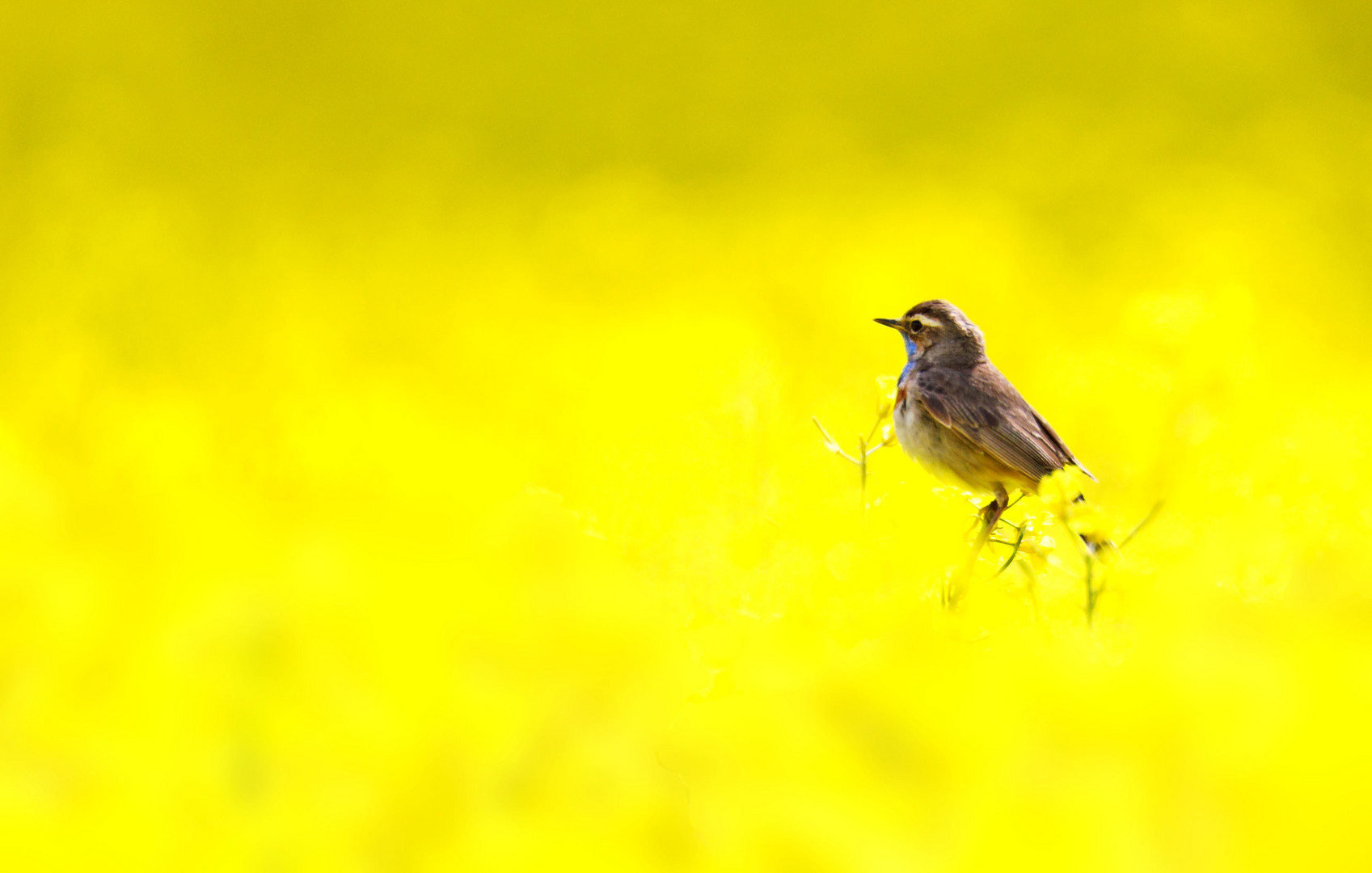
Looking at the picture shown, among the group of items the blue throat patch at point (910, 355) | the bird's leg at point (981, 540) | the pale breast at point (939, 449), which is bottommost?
the bird's leg at point (981, 540)

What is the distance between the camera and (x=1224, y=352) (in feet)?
1.87

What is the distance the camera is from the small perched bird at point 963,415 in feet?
2.56

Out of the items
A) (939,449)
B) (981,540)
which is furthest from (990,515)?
(939,449)

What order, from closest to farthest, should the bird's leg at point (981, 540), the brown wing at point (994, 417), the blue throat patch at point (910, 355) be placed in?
the bird's leg at point (981, 540)
the brown wing at point (994, 417)
the blue throat patch at point (910, 355)

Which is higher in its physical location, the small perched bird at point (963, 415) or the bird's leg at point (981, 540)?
the small perched bird at point (963, 415)

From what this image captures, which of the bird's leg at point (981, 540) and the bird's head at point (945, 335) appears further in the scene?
the bird's head at point (945, 335)

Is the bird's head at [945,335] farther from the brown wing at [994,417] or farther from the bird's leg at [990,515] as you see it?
the bird's leg at [990,515]

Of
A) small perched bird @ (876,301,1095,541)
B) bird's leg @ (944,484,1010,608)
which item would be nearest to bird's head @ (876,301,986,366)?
small perched bird @ (876,301,1095,541)

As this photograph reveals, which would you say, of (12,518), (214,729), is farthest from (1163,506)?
(12,518)

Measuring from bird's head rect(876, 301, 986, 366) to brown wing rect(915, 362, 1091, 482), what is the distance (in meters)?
0.01

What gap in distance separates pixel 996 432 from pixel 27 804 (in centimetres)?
66

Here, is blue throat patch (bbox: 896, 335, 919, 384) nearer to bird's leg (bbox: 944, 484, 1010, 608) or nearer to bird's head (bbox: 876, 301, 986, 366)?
bird's head (bbox: 876, 301, 986, 366)

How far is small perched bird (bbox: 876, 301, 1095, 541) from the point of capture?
2.56ft

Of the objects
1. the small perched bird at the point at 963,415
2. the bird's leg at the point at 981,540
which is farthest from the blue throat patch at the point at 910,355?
the bird's leg at the point at 981,540
